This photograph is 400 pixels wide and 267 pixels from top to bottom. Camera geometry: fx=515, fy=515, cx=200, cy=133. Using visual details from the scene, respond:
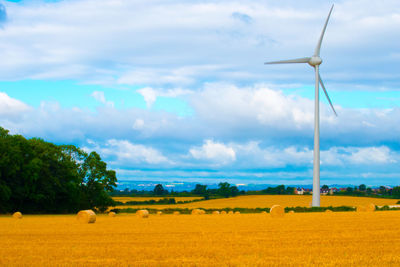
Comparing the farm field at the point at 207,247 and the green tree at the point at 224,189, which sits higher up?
the green tree at the point at 224,189

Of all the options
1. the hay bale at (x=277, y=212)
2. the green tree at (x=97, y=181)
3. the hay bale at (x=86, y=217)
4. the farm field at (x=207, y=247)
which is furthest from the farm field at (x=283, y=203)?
the farm field at (x=207, y=247)

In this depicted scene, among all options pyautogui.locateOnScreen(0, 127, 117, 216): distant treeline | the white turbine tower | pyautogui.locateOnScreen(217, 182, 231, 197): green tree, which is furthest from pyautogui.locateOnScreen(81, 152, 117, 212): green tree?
pyautogui.locateOnScreen(217, 182, 231, 197): green tree

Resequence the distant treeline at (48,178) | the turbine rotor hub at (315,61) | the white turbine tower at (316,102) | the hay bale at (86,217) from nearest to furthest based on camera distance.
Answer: the hay bale at (86,217), the distant treeline at (48,178), the white turbine tower at (316,102), the turbine rotor hub at (315,61)

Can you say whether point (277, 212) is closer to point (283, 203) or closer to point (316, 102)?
point (316, 102)

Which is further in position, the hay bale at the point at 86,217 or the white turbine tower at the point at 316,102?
the white turbine tower at the point at 316,102

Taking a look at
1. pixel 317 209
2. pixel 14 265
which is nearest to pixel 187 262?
pixel 14 265

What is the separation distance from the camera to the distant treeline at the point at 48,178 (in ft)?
185

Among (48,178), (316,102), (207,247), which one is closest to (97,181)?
(48,178)

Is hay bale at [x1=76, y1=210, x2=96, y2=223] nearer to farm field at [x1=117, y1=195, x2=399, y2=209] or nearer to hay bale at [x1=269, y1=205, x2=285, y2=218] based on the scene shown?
hay bale at [x1=269, y1=205, x2=285, y2=218]

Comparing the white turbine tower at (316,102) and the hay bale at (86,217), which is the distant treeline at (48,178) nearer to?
the hay bale at (86,217)

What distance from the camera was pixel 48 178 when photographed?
2381 inches

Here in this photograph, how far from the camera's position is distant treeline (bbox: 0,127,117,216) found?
56.4 meters

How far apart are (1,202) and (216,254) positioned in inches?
1708

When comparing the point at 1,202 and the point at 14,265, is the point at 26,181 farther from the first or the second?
the point at 14,265
